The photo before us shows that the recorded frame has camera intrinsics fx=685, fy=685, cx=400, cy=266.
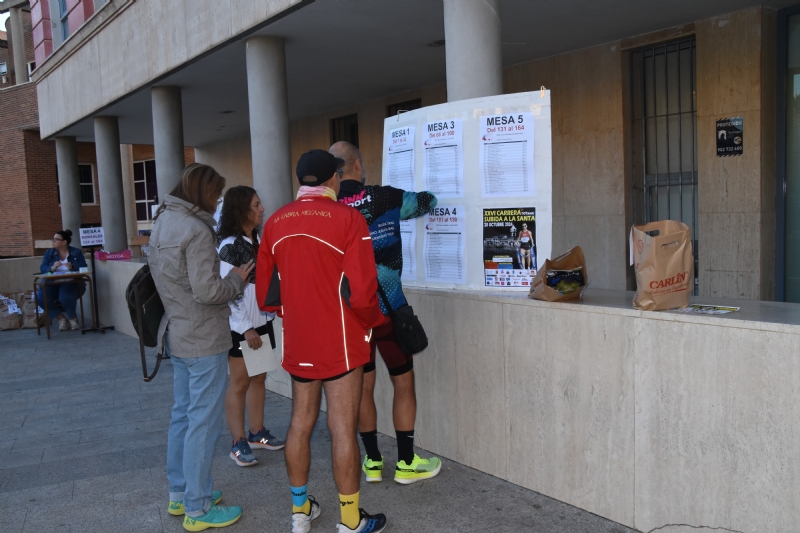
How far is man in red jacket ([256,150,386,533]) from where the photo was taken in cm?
326

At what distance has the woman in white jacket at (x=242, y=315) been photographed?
4.44 metres

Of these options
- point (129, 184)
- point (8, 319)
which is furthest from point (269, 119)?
point (129, 184)

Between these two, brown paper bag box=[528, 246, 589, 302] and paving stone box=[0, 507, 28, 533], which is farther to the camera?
paving stone box=[0, 507, 28, 533]

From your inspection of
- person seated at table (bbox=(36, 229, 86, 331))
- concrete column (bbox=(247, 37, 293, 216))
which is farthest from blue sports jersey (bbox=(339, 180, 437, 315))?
person seated at table (bbox=(36, 229, 86, 331))

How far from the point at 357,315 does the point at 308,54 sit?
243 inches

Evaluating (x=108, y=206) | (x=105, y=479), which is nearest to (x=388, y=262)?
(x=105, y=479)

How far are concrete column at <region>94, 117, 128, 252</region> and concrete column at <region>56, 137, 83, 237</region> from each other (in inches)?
99.3

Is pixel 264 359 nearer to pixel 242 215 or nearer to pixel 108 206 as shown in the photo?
pixel 242 215

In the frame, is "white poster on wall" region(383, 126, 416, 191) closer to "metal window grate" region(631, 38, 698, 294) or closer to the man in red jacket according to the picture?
the man in red jacket

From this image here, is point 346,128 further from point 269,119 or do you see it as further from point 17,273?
point 17,273

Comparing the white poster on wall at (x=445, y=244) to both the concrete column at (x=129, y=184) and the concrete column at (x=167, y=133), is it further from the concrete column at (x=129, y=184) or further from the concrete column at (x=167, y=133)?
the concrete column at (x=129, y=184)

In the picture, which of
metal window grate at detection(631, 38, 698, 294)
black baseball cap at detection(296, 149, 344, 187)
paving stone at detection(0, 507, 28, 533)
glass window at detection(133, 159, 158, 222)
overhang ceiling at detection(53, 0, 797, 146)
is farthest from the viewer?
glass window at detection(133, 159, 158, 222)

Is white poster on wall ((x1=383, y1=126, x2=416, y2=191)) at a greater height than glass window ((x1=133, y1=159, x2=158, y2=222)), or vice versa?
glass window ((x1=133, y1=159, x2=158, y2=222))

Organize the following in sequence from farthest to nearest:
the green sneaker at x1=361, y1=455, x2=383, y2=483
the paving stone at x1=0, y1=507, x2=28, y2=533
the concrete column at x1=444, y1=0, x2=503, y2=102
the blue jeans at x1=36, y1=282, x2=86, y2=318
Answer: the blue jeans at x1=36, y1=282, x2=86, y2=318 < the concrete column at x1=444, y1=0, x2=503, y2=102 < the green sneaker at x1=361, y1=455, x2=383, y2=483 < the paving stone at x1=0, y1=507, x2=28, y2=533
